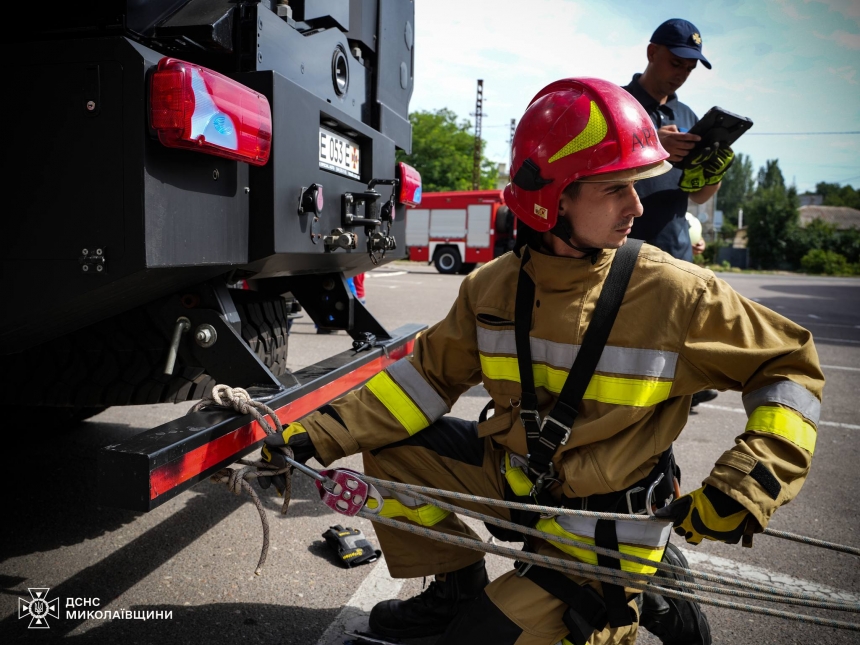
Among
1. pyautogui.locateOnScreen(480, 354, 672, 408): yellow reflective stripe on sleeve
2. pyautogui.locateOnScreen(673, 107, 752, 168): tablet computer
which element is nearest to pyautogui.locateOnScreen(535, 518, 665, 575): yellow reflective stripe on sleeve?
pyautogui.locateOnScreen(480, 354, 672, 408): yellow reflective stripe on sleeve

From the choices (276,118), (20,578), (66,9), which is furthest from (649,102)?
(20,578)

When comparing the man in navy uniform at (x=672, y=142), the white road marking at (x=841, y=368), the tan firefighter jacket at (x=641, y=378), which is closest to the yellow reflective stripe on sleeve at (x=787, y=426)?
the tan firefighter jacket at (x=641, y=378)

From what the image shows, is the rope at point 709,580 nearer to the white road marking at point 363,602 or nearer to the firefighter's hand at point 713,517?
the firefighter's hand at point 713,517

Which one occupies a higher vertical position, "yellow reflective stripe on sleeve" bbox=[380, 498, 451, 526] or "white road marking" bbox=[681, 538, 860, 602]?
"yellow reflective stripe on sleeve" bbox=[380, 498, 451, 526]

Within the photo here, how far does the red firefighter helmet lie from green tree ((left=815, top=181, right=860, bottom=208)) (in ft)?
330

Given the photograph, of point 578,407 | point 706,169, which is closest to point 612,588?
point 578,407

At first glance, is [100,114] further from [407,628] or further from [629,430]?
[407,628]

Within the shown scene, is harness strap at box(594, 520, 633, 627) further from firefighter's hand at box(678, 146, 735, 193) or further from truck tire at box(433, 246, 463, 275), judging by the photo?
truck tire at box(433, 246, 463, 275)

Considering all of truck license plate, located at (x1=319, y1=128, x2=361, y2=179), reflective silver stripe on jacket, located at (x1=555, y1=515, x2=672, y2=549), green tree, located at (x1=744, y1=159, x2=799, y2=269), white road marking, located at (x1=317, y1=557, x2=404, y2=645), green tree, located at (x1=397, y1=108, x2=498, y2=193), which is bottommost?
white road marking, located at (x1=317, y1=557, x2=404, y2=645)

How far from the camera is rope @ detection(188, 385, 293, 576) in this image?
6.56 feet

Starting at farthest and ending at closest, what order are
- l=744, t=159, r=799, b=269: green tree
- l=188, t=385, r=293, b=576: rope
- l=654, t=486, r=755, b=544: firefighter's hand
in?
l=744, t=159, r=799, b=269: green tree → l=188, t=385, r=293, b=576: rope → l=654, t=486, r=755, b=544: firefighter's hand

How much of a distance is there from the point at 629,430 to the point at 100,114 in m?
1.65

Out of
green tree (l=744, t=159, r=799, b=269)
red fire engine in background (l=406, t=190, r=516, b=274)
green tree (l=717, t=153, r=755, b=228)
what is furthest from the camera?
green tree (l=717, t=153, r=755, b=228)

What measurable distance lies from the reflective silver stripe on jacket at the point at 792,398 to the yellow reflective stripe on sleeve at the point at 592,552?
1.61ft
